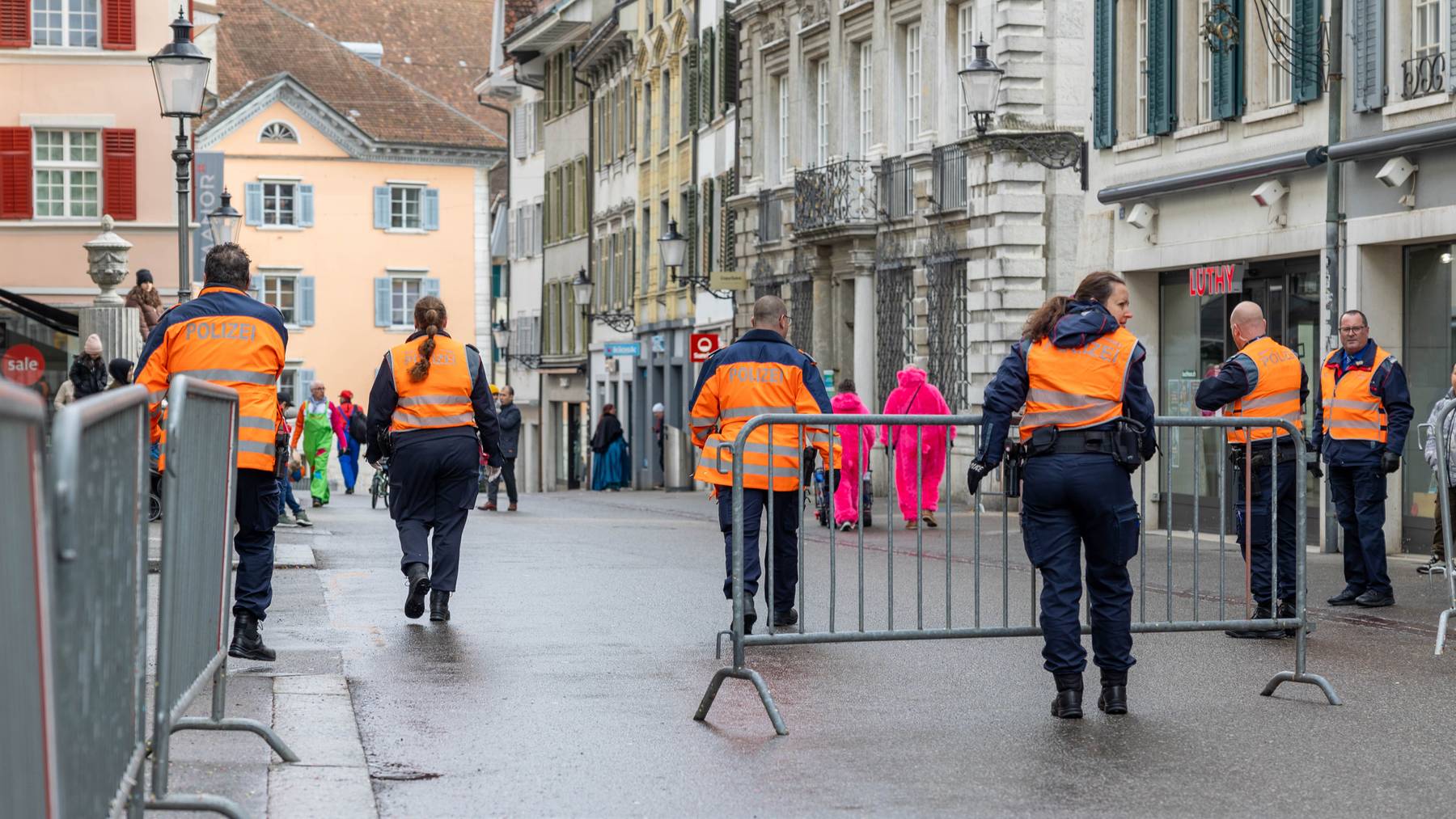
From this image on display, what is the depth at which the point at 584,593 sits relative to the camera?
15.2 m

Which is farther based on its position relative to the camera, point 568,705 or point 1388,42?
point 1388,42

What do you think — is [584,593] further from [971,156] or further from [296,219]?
[296,219]

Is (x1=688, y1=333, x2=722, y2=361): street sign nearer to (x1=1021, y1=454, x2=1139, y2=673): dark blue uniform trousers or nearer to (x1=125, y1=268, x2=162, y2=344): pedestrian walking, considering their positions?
(x1=125, y1=268, x2=162, y2=344): pedestrian walking

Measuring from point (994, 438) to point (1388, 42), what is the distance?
1165 cm

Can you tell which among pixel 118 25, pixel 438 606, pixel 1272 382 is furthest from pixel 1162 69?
pixel 118 25

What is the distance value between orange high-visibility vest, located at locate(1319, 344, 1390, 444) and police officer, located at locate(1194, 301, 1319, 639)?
53.5 inches

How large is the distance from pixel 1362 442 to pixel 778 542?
517 centimetres

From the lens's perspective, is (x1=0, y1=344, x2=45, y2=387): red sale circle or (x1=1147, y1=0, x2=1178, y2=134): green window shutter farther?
(x1=0, y1=344, x2=45, y2=387): red sale circle

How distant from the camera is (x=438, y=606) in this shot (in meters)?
13.0

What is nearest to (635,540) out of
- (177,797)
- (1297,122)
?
(1297,122)

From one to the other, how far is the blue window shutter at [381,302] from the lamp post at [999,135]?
43.2m

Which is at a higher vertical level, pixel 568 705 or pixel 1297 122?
pixel 1297 122

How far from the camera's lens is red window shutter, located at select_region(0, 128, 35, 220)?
39.7 m

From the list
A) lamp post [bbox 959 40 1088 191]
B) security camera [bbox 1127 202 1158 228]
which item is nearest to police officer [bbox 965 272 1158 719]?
security camera [bbox 1127 202 1158 228]
